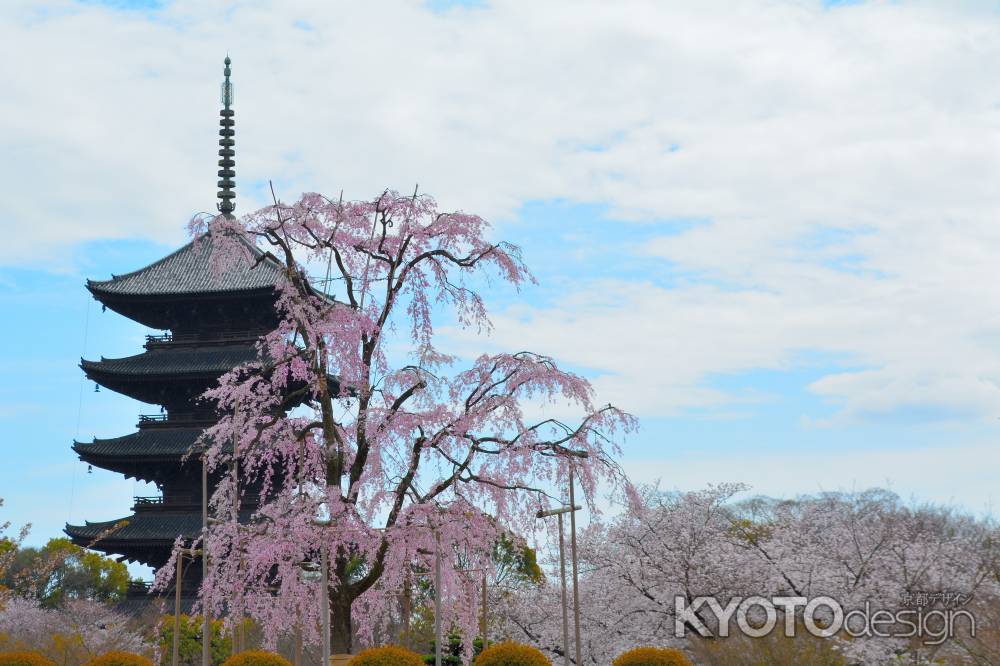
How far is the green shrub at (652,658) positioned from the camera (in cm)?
2236

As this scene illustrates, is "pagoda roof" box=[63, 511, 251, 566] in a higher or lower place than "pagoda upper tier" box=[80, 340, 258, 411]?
lower

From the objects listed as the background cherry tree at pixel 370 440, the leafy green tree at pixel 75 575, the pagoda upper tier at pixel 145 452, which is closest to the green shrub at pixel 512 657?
the background cherry tree at pixel 370 440

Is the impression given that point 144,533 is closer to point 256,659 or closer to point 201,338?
point 201,338

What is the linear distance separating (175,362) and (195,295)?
2.52 m

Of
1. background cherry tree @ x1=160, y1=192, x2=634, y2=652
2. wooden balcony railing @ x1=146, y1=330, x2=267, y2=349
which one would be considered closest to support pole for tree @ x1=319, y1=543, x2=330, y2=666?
background cherry tree @ x1=160, y1=192, x2=634, y2=652

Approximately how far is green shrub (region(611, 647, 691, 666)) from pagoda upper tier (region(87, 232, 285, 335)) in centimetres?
2265

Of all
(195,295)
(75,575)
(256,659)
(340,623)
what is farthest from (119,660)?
(75,575)

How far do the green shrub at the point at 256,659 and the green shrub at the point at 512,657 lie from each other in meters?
3.87

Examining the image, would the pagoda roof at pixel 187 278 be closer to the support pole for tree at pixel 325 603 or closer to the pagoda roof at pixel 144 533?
the pagoda roof at pixel 144 533

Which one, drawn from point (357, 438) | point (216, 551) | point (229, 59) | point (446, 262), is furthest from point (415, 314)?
point (229, 59)

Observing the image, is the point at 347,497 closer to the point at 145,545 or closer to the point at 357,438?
the point at 357,438

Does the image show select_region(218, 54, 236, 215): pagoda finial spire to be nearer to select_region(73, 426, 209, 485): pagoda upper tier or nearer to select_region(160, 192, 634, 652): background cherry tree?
select_region(73, 426, 209, 485): pagoda upper tier

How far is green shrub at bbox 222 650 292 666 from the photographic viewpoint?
22.3 metres

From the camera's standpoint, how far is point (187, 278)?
4356 cm
